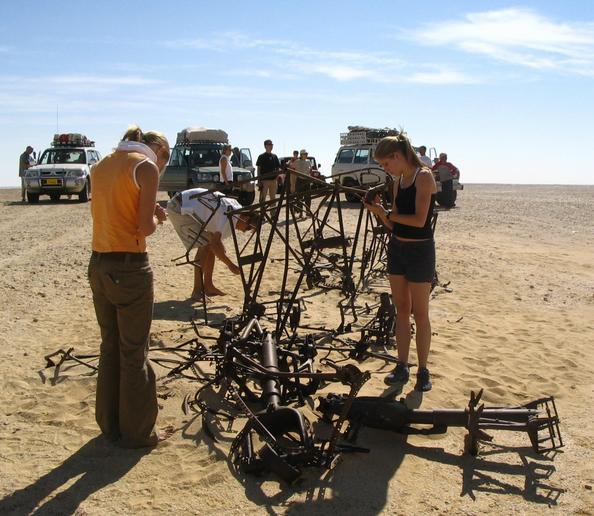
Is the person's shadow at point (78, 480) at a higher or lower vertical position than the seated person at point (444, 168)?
lower

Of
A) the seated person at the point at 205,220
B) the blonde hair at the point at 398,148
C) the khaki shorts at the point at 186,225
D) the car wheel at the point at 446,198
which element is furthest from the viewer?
the car wheel at the point at 446,198

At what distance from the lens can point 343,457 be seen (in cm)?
365

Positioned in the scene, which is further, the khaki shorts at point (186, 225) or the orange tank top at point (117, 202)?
the khaki shorts at point (186, 225)

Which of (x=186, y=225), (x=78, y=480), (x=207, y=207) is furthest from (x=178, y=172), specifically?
(x=78, y=480)

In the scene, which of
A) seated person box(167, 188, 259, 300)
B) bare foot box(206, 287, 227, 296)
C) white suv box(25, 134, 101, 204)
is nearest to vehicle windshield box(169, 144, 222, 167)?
white suv box(25, 134, 101, 204)

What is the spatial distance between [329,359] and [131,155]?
103 inches

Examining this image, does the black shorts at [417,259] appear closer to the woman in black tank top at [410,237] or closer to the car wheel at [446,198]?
the woman in black tank top at [410,237]

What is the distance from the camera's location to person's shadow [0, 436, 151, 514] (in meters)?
3.18

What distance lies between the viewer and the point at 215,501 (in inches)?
128

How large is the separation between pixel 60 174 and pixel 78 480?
740 inches

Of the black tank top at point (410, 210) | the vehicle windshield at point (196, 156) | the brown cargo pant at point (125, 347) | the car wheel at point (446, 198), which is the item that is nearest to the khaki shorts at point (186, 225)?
the black tank top at point (410, 210)

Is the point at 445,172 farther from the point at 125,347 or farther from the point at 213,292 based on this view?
the point at 125,347

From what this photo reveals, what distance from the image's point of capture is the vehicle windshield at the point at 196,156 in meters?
21.0

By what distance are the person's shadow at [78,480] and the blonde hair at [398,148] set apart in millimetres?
2404
